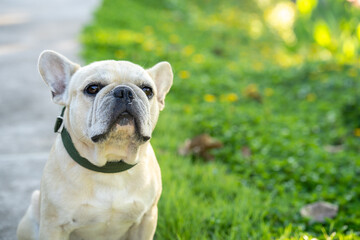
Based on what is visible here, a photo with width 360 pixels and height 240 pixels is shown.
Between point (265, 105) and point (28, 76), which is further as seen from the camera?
point (28, 76)

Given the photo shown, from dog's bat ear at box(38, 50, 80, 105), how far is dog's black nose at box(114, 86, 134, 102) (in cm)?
41

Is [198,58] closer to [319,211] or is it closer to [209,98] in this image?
[209,98]

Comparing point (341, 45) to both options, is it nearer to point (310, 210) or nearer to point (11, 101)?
point (310, 210)

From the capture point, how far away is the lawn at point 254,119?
111 inches

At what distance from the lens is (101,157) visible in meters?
1.98

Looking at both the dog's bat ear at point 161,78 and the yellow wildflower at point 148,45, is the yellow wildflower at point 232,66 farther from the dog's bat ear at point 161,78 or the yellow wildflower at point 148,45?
the dog's bat ear at point 161,78

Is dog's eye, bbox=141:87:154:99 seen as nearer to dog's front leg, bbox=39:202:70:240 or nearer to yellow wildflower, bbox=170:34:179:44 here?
dog's front leg, bbox=39:202:70:240

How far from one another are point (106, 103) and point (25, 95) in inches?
135

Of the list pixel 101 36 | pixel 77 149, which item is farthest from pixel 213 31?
pixel 77 149

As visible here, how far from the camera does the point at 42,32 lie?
7430 millimetres

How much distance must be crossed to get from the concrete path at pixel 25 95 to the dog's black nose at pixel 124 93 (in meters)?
1.29

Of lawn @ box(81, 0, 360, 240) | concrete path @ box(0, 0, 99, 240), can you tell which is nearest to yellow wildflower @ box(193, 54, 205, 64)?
lawn @ box(81, 0, 360, 240)

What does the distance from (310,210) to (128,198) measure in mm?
1492

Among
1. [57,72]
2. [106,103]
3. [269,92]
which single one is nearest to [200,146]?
[57,72]
